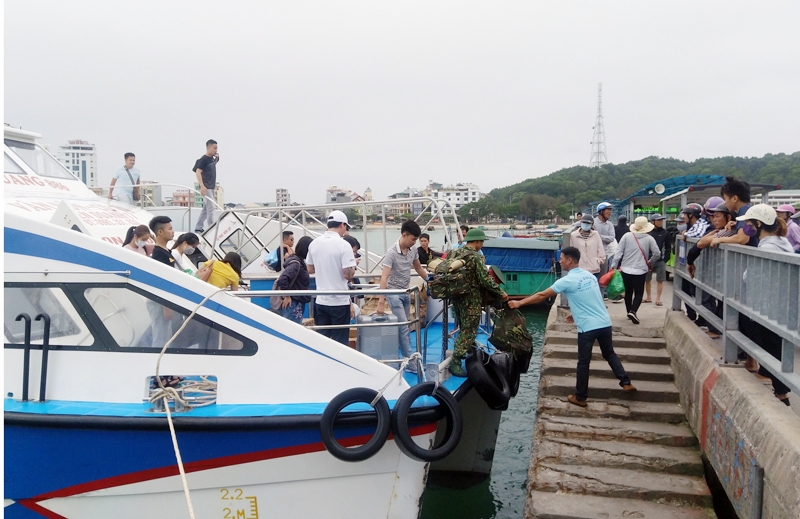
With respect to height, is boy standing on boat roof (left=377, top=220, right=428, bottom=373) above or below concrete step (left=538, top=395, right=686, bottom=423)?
above

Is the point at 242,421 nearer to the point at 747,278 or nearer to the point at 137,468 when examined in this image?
the point at 137,468

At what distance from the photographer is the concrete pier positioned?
4.23 meters

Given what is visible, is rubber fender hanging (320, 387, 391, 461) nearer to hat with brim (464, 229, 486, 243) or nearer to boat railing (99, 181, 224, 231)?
hat with brim (464, 229, 486, 243)

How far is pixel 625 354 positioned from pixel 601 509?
7.91 feet

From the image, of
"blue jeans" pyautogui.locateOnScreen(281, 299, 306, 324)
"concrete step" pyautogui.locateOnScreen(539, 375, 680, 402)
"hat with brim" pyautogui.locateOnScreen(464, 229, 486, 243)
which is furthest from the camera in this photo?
"blue jeans" pyautogui.locateOnScreen(281, 299, 306, 324)

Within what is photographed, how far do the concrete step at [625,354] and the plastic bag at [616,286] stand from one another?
2.58 ft

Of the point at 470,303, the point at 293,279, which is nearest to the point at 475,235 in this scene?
the point at 470,303

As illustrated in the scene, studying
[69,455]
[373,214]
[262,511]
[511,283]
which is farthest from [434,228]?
[511,283]

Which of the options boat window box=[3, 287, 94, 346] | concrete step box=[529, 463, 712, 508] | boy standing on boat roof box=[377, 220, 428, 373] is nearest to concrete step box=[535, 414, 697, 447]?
concrete step box=[529, 463, 712, 508]

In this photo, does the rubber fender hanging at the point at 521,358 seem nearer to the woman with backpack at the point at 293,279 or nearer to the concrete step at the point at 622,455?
the concrete step at the point at 622,455

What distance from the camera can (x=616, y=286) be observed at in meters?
7.02

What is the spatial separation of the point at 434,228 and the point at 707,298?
3.07 metres

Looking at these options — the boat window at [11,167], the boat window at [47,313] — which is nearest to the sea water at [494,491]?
the boat window at [47,313]

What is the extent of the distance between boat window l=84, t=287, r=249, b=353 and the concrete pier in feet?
8.44
